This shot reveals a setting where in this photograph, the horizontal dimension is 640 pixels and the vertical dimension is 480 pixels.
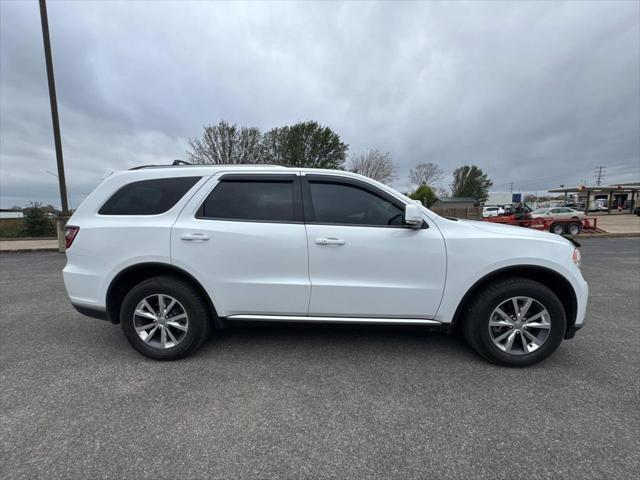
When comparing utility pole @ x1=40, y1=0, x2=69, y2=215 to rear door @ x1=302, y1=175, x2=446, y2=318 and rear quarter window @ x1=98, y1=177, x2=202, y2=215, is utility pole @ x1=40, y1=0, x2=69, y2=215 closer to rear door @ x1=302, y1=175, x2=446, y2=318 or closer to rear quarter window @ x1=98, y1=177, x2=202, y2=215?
rear quarter window @ x1=98, y1=177, x2=202, y2=215

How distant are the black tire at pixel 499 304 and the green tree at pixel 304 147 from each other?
2471cm

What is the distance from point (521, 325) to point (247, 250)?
8.46ft

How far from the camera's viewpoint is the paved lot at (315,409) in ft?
5.53

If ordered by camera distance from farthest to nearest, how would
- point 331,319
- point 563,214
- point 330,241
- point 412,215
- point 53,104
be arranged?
point 563,214 → point 53,104 → point 331,319 → point 330,241 → point 412,215

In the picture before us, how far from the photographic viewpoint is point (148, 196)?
2.79m

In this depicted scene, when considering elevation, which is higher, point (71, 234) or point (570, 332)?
point (71, 234)

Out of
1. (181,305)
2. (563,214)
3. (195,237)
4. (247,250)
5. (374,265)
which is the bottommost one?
(181,305)

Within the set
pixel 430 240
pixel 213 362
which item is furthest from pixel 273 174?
pixel 213 362

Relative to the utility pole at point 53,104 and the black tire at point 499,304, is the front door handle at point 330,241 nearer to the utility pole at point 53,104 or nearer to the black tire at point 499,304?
the black tire at point 499,304

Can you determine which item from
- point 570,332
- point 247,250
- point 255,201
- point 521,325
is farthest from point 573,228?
point 247,250

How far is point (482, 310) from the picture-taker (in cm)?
259

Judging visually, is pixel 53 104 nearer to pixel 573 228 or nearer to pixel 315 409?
pixel 315 409

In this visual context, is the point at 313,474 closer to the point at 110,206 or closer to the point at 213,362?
the point at 213,362

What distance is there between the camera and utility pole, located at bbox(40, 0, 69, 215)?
9.02 metres
